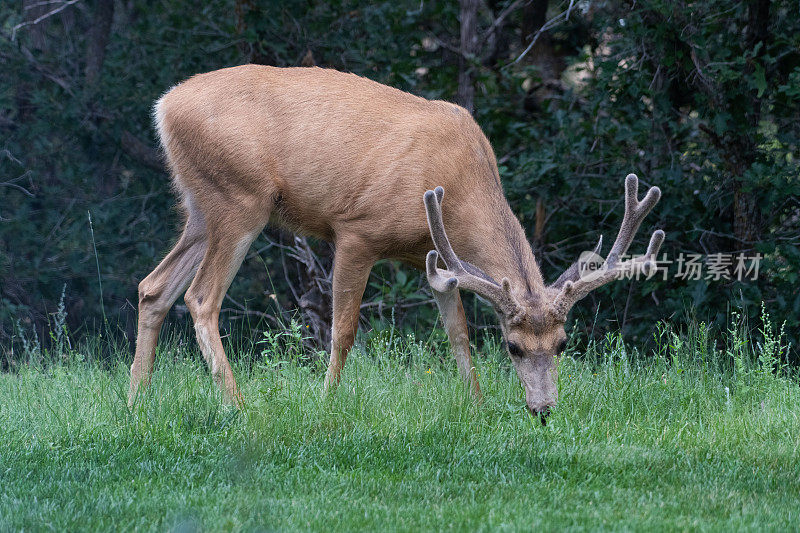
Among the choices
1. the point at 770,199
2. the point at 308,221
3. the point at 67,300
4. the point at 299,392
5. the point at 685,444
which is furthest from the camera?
the point at 67,300

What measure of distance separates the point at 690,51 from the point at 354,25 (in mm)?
3514

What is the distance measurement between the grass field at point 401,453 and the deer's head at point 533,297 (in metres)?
0.22

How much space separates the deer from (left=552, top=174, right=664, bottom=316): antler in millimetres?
22

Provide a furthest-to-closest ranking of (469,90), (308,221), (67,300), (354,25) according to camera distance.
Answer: (67,300) → (354,25) → (469,90) → (308,221)

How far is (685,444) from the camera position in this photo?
4996 mm

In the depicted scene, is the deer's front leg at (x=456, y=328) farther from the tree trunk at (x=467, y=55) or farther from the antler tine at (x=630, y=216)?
the tree trunk at (x=467, y=55)

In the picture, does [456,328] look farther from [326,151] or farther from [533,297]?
[326,151]

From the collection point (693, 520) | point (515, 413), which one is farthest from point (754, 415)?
point (693, 520)

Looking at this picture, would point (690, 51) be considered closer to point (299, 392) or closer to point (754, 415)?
point (754, 415)

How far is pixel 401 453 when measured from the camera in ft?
15.8

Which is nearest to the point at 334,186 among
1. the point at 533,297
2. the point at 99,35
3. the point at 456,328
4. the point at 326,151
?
the point at 326,151

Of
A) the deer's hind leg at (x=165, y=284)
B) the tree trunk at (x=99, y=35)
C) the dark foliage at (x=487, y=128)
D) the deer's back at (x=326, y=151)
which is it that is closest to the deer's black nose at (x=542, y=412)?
the deer's back at (x=326, y=151)

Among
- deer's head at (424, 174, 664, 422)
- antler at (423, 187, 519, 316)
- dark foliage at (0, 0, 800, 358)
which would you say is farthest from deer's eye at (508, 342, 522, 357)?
dark foliage at (0, 0, 800, 358)

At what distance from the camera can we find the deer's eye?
561 centimetres
